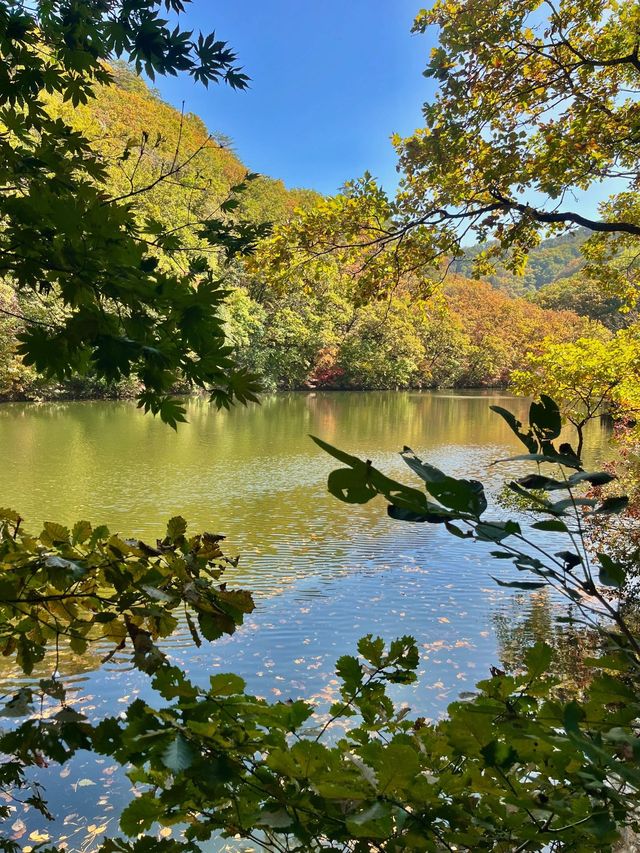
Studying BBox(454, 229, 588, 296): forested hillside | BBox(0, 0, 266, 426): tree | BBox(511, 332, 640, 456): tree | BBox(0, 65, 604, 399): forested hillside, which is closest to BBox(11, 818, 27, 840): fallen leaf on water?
BBox(0, 0, 266, 426): tree

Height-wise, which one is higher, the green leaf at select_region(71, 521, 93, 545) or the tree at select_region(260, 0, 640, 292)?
the tree at select_region(260, 0, 640, 292)

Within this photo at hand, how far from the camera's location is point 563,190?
187 inches

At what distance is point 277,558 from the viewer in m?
7.84

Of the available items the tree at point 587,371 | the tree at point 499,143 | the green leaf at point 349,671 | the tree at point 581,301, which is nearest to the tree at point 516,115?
the tree at point 499,143

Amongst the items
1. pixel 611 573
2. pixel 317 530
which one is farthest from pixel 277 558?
pixel 611 573

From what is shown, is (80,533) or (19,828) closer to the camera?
(80,533)

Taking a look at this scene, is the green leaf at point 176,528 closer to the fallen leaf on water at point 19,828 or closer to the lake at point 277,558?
the lake at point 277,558

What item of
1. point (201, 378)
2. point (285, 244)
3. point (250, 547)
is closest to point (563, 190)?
point (285, 244)

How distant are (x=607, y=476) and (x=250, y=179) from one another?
1.44 metres

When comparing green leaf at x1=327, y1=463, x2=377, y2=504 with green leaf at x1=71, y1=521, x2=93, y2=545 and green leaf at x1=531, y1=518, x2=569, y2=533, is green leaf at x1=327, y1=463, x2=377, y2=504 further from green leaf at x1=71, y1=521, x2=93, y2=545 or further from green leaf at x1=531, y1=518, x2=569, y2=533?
green leaf at x1=71, y1=521, x2=93, y2=545

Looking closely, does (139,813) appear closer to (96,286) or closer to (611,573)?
(611,573)

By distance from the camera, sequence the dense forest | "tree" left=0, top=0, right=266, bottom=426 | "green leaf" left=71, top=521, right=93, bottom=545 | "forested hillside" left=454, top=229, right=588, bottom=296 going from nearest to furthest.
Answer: the dense forest
"tree" left=0, top=0, right=266, bottom=426
"green leaf" left=71, top=521, right=93, bottom=545
"forested hillside" left=454, top=229, right=588, bottom=296

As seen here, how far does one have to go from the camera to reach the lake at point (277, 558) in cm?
450

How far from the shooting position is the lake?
450 cm
